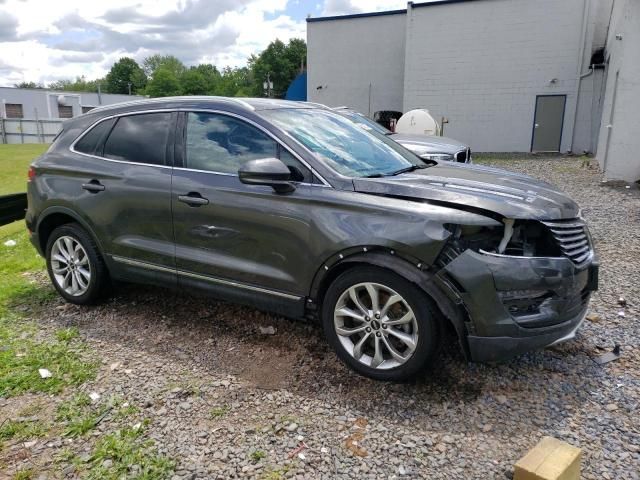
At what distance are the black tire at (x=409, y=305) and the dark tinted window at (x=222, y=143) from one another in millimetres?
1056

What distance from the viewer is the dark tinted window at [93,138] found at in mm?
4531

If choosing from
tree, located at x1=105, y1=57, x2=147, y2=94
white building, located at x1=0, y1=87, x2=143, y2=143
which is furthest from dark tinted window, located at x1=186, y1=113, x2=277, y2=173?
tree, located at x1=105, y1=57, x2=147, y2=94

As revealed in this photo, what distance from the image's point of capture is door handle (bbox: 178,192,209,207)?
382 cm

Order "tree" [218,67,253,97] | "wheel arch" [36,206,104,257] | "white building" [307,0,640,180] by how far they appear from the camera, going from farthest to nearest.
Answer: "tree" [218,67,253,97], "white building" [307,0,640,180], "wheel arch" [36,206,104,257]

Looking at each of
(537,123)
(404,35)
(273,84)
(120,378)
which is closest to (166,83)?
(273,84)

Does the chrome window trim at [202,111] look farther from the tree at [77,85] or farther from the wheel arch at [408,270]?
the tree at [77,85]

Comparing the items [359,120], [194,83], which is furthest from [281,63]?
[359,120]

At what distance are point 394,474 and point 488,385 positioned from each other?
3.51ft

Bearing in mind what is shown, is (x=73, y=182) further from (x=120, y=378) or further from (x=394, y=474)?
(x=394, y=474)

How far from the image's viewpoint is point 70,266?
15.5 ft

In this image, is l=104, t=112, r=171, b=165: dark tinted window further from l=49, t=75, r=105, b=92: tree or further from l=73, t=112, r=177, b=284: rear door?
l=49, t=75, r=105, b=92: tree

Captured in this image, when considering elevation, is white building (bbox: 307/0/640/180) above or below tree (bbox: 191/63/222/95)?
below

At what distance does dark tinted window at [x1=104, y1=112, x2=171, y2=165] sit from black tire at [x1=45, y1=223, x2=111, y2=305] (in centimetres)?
76

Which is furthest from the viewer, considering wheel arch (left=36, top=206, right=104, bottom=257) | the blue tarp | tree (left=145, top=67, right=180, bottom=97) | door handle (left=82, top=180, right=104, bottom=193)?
tree (left=145, top=67, right=180, bottom=97)
